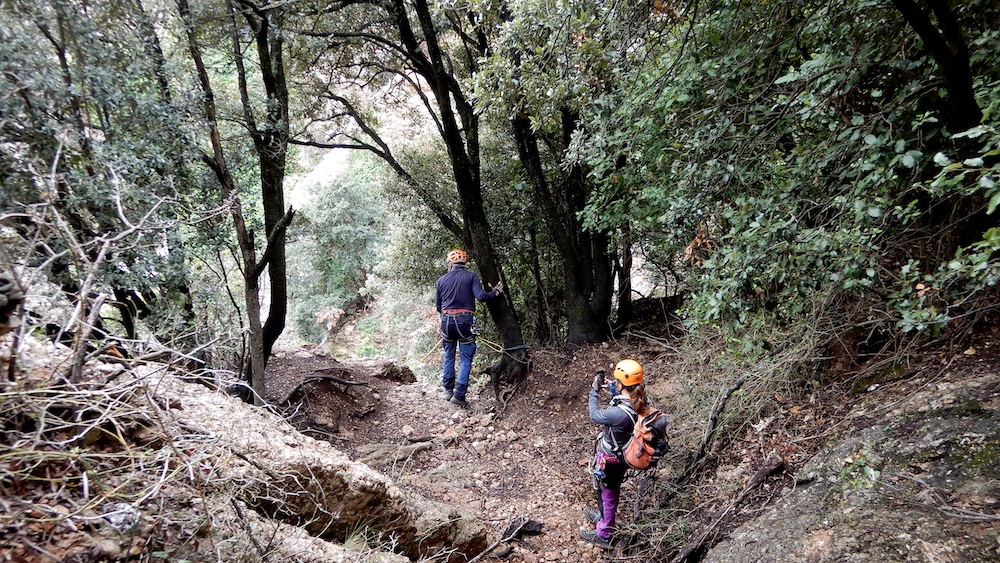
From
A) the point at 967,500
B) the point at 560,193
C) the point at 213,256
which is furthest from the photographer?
the point at 560,193

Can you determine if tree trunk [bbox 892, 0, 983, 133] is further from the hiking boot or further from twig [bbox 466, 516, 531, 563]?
twig [bbox 466, 516, 531, 563]

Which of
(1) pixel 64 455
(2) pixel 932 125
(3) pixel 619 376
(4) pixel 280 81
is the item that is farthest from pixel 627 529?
(4) pixel 280 81

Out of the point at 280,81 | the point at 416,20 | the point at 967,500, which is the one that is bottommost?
the point at 967,500

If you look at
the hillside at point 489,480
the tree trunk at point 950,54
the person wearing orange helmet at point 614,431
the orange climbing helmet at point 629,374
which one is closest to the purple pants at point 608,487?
the person wearing orange helmet at point 614,431

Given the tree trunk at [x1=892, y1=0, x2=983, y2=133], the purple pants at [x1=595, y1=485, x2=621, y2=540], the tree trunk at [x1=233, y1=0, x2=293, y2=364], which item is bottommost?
the purple pants at [x1=595, y1=485, x2=621, y2=540]

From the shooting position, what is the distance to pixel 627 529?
4.61m

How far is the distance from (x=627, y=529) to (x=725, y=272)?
2714 mm

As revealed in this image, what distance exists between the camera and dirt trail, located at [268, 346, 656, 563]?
5.17m

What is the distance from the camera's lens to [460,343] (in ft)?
25.0

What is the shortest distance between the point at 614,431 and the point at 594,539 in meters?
1.15

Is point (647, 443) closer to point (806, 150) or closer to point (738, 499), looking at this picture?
point (738, 499)

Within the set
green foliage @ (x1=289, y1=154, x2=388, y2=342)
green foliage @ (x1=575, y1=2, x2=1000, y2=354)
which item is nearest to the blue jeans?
green foliage @ (x1=575, y1=2, x2=1000, y2=354)

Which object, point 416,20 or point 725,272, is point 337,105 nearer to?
point 416,20

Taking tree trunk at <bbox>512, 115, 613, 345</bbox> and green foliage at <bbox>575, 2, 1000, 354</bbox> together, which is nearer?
green foliage at <bbox>575, 2, 1000, 354</bbox>
